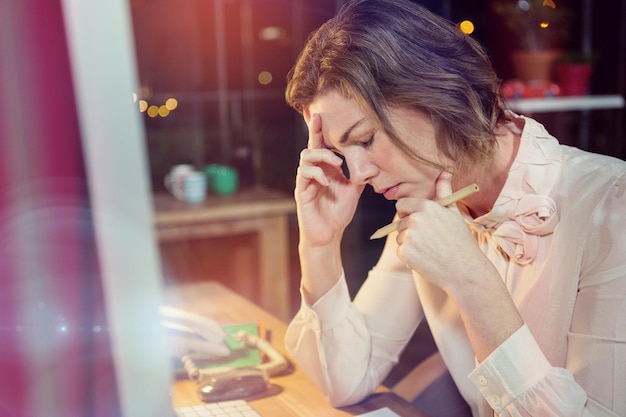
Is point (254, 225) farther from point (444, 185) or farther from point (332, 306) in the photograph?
point (444, 185)

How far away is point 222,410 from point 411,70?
61 centimetres

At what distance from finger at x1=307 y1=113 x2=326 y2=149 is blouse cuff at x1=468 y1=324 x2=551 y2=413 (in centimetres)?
44

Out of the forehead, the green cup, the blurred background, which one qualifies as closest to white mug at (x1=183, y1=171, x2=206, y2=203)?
the green cup

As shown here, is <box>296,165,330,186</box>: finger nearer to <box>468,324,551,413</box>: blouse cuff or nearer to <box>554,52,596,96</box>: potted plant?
<box>468,324,551,413</box>: blouse cuff

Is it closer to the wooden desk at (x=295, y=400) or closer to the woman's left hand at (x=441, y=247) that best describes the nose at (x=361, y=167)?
the woman's left hand at (x=441, y=247)

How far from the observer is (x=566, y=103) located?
338cm

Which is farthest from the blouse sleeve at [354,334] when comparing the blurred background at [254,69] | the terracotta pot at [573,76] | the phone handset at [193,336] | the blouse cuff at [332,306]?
the terracotta pot at [573,76]

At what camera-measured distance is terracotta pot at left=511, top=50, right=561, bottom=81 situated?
345cm

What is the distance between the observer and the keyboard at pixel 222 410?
1089 mm

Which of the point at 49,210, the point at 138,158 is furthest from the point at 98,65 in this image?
the point at 49,210

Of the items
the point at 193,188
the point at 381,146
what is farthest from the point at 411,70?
the point at 193,188

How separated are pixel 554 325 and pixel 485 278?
0.17 metres

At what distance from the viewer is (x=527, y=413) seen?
0.91 m

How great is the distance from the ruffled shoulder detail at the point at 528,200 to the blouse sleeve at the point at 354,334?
12.0 inches
